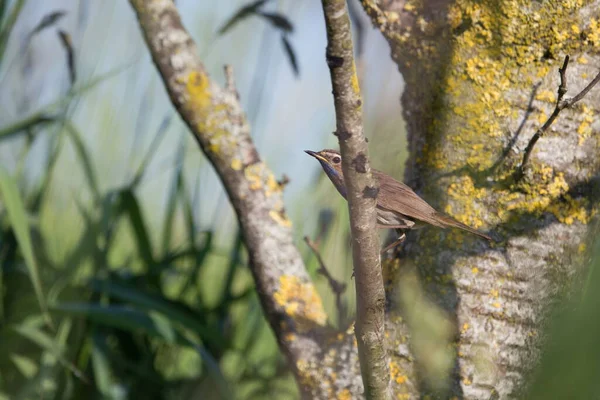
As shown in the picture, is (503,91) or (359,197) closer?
(359,197)

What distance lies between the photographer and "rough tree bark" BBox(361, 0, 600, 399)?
1.30 m

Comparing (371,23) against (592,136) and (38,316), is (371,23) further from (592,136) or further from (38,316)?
(38,316)

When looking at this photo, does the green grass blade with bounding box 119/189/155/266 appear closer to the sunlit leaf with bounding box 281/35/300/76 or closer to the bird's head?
the sunlit leaf with bounding box 281/35/300/76

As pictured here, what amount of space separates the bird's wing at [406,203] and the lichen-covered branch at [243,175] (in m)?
0.36

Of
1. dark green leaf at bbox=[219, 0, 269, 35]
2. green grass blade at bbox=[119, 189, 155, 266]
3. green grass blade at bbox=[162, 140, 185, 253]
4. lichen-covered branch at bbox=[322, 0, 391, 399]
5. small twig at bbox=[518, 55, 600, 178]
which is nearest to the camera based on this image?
lichen-covered branch at bbox=[322, 0, 391, 399]

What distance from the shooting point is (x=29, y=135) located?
2.03 m

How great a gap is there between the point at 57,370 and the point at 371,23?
55.4 inches

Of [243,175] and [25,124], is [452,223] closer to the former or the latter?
[243,175]

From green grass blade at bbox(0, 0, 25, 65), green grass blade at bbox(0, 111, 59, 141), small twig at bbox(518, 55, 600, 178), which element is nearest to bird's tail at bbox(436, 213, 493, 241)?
small twig at bbox(518, 55, 600, 178)

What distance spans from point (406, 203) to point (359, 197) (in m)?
0.50

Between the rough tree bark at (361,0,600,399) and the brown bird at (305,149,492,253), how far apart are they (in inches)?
2.3

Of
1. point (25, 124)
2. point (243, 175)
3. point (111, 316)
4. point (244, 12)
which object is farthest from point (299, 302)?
point (25, 124)

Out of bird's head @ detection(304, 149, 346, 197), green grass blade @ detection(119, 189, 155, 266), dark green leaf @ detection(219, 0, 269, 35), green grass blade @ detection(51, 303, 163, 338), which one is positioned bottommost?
green grass blade @ detection(51, 303, 163, 338)

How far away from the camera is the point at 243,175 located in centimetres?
169
